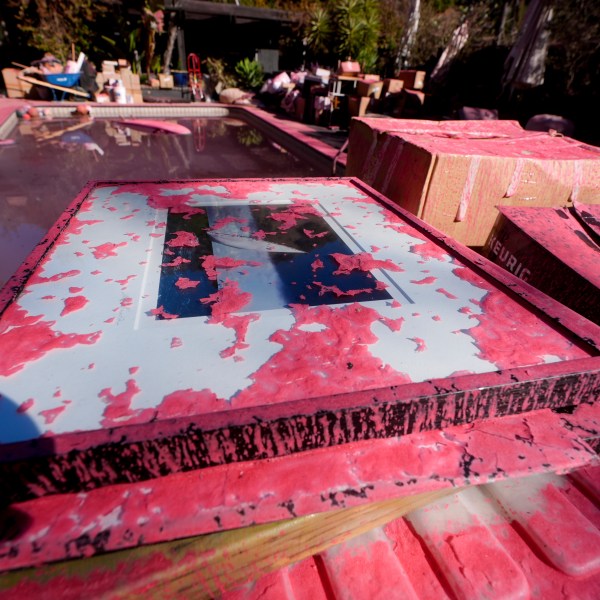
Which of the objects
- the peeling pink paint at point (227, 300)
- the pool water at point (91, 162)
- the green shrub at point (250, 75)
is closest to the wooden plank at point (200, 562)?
the peeling pink paint at point (227, 300)

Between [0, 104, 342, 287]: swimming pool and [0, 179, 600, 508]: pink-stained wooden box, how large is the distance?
52.1 inches

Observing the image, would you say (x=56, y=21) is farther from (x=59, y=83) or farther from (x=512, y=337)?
(x=512, y=337)

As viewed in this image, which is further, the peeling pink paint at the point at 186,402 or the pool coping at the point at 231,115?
the pool coping at the point at 231,115

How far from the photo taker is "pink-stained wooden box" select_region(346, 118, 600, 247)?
1660 millimetres

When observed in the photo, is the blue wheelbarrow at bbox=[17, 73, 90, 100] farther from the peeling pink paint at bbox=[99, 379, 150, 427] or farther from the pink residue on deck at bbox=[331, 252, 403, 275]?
the peeling pink paint at bbox=[99, 379, 150, 427]

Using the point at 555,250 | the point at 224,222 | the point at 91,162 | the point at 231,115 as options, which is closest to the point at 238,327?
the point at 224,222

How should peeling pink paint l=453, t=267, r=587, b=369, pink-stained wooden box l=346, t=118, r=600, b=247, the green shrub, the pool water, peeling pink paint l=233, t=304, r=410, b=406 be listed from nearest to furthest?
peeling pink paint l=233, t=304, r=410, b=406 < peeling pink paint l=453, t=267, r=587, b=369 < pink-stained wooden box l=346, t=118, r=600, b=247 < the pool water < the green shrub

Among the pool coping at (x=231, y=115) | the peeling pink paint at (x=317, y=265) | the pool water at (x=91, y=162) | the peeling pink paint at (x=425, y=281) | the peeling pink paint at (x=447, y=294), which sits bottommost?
the pool water at (x=91, y=162)

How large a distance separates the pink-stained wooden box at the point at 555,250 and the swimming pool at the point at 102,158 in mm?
2342

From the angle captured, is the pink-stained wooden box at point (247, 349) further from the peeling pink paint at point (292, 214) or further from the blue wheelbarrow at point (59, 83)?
the blue wheelbarrow at point (59, 83)

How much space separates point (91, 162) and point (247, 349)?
362 cm

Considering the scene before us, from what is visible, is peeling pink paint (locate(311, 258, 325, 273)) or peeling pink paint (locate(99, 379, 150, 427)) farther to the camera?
peeling pink paint (locate(311, 258, 325, 273))

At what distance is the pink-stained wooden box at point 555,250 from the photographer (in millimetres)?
1288

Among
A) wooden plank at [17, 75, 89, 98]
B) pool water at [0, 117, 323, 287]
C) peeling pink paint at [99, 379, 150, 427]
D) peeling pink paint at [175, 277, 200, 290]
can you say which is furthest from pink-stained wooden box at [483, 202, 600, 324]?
wooden plank at [17, 75, 89, 98]
